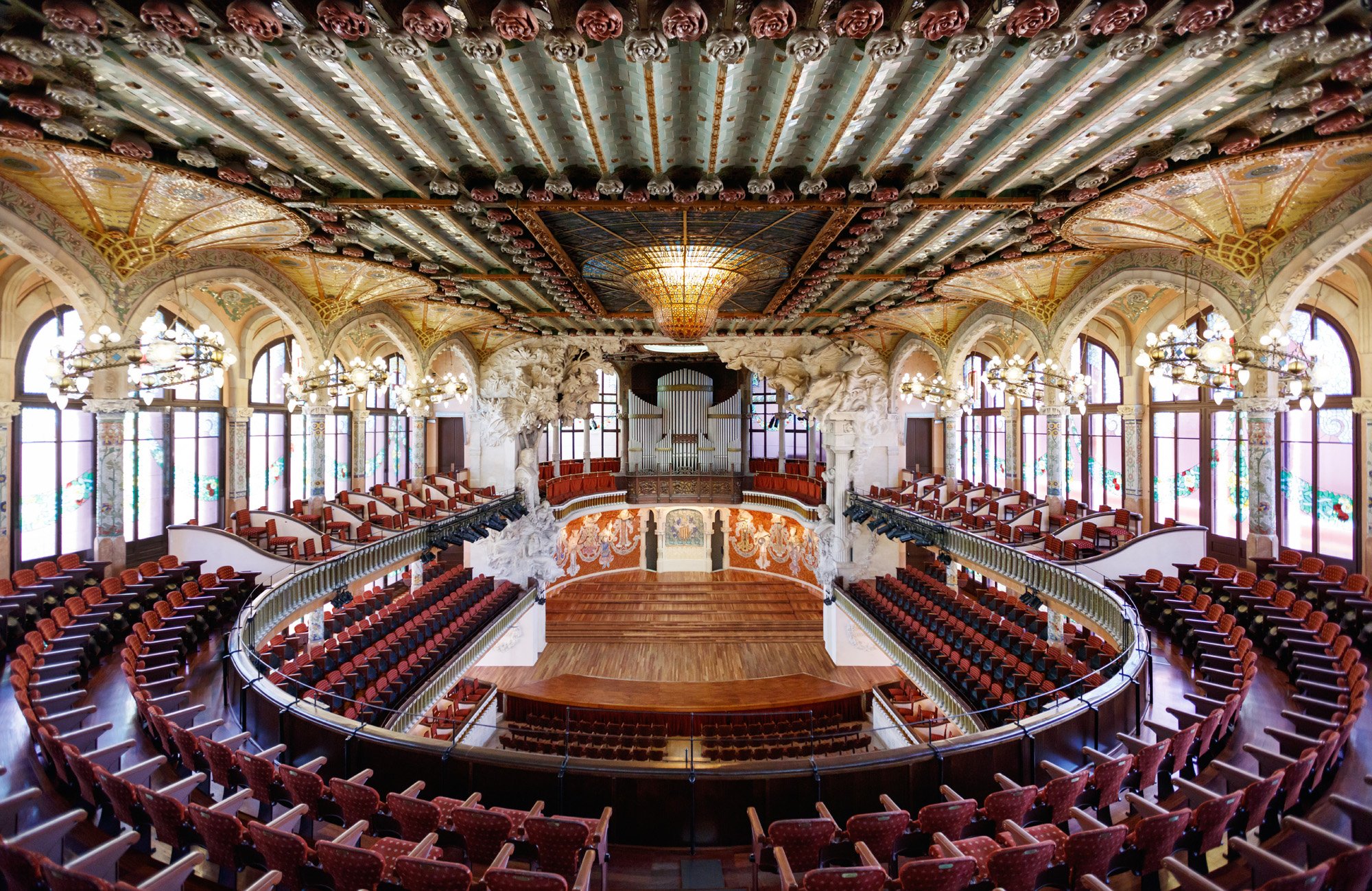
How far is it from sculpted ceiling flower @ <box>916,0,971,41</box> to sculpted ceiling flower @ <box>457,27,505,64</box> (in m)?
2.81

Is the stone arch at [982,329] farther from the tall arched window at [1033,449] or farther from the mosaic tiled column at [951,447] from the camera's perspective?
the tall arched window at [1033,449]

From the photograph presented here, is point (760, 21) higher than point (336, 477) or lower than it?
higher

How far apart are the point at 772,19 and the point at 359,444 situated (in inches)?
773

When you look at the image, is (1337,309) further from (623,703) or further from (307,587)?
(307,587)

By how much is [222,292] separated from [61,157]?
897 centimetres

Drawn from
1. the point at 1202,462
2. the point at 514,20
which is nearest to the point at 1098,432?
the point at 1202,462

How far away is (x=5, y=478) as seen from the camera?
1092 centimetres

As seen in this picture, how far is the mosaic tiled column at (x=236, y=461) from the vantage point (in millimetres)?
16266

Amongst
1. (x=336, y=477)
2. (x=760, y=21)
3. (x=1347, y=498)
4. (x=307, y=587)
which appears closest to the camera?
(x=760, y=21)

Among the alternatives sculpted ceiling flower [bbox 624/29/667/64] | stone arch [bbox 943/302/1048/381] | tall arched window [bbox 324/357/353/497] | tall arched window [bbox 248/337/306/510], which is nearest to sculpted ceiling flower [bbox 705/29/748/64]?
sculpted ceiling flower [bbox 624/29/667/64]

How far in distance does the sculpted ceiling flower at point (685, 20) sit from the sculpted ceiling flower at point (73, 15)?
142 inches

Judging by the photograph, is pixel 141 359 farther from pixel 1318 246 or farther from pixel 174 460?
pixel 1318 246

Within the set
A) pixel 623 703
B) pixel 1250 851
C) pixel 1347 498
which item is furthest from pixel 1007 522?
pixel 1250 851

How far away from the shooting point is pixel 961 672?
11477 millimetres
